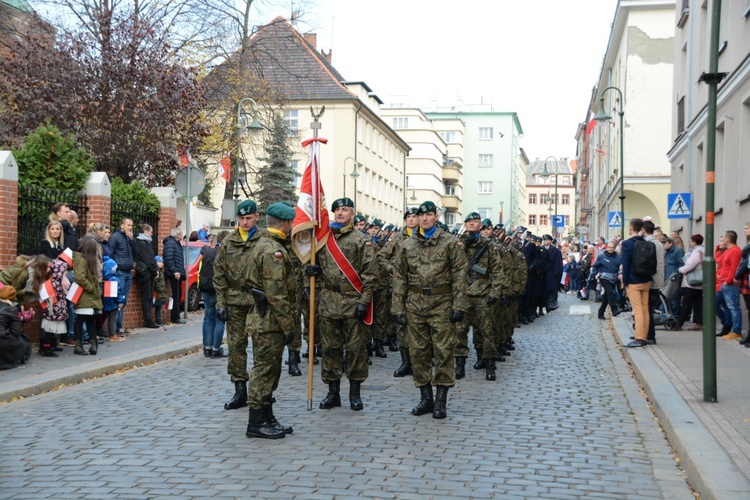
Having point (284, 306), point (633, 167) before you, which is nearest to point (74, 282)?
point (284, 306)

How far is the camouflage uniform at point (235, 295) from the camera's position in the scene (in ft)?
28.5

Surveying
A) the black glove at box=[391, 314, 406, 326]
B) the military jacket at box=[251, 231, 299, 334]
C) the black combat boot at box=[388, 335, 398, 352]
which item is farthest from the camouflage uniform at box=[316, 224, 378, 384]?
the black combat boot at box=[388, 335, 398, 352]

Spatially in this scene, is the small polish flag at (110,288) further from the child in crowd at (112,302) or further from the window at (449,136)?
the window at (449,136)

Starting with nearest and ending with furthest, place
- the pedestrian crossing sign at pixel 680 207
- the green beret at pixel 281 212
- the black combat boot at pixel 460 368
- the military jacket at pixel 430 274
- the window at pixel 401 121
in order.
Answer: the green beret at pixel 281 212, the military jacket at pixel 430 274, the black combat boot at pixel 460 368, the pedestrian crossing sign at pixel 680 207, the window at pixel 401 121

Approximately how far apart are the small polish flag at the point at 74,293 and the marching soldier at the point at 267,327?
583 cm

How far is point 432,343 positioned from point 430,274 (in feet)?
2.19

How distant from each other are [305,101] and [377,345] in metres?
43.7

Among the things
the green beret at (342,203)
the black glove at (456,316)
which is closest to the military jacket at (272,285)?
the black glove at (456,316)

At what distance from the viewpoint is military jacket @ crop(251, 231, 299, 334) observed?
7.11 meters

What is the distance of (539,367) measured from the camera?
39.6 feet

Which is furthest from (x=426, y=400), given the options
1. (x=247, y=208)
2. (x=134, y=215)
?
(x=134, y=215)

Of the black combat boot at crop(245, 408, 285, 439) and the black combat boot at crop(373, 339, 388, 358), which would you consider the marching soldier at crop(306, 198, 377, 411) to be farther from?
the black combat boot at crop(373, 339, 388, 358)

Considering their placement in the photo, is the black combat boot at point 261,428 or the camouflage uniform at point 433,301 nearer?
the black combat boot at point 261,428

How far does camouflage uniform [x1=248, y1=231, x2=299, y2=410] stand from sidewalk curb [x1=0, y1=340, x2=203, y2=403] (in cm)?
350
